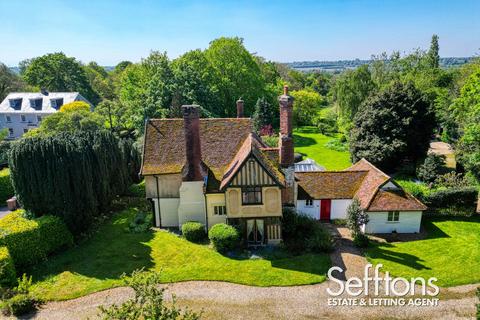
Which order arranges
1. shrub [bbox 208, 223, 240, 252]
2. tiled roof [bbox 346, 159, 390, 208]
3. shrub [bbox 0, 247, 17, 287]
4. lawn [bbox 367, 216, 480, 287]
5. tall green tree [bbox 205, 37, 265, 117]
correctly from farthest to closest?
tall green tree [bbox 205, 37, 265, 117] → tiled roof [bbox 346, 159, 390, 208] → shrub [bbox 208, 223, 240, 252] → lawn [bbox 367, 216, 480, 287] → shrub [bbox 0, 247, 17, 287]

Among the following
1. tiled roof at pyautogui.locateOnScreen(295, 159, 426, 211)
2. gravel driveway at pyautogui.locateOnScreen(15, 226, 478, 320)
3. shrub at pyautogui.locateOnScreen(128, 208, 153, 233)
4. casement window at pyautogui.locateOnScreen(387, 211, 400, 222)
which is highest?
tiled roof at pyautogui.locateOnScreen(295, 159, 426, 211)

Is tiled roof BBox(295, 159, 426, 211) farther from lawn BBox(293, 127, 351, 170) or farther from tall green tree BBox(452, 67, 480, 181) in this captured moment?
lawn BBox(293, 127, 351, 170)

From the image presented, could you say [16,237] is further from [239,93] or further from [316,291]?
[239,93]

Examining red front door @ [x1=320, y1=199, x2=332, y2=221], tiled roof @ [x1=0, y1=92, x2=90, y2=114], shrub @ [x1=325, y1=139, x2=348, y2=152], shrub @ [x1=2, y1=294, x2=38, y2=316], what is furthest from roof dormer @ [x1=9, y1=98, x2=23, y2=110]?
red front door @ [x1=320, y1=199, x2=332, y2=221]

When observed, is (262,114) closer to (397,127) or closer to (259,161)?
(397,127)

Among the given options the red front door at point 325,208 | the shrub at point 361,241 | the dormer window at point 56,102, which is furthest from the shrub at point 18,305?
the dormer window at point 56,102

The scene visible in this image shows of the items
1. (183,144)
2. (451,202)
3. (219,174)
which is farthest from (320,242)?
(451,202)
